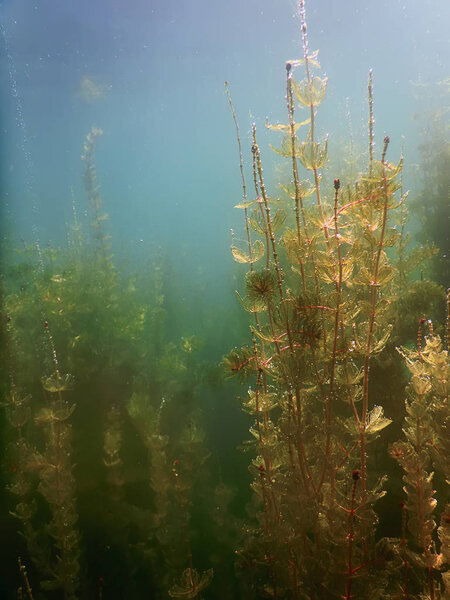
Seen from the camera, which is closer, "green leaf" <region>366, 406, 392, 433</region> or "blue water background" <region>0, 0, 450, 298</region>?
"green leaf" <region>366, 406, 392, 433</region>

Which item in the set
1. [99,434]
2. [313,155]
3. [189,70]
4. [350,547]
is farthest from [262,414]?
[189,70]

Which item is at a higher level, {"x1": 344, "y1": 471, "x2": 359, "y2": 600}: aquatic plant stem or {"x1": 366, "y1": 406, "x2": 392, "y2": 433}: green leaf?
{"x1": 366, "y1": 406, "x2": 392, "y2": 433}: green leaf

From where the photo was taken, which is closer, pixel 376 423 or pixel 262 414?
pixel 376 423

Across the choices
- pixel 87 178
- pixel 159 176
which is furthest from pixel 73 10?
pixel 159 176

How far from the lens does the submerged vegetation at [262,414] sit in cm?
195

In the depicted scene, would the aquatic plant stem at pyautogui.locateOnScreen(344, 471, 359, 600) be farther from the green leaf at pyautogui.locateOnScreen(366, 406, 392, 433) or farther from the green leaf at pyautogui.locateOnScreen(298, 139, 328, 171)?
the green leaf at pyautogui.locateOnScreen(298, 139, 328, 171)

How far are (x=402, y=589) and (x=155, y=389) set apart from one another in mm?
3778

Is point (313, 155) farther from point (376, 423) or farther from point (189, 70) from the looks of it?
point (189, 70)

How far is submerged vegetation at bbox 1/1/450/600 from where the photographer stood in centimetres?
195

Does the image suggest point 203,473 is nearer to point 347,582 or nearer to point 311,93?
point 347,582

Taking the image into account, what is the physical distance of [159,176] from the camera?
169ft

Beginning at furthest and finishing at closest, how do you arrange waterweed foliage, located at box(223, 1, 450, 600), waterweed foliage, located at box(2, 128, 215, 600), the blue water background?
1. the blue water background
2. waterweed foliage, located at box(2, 128, 215, 600)
3. waterweed foliage, located at box(223, 1, 450, 600)

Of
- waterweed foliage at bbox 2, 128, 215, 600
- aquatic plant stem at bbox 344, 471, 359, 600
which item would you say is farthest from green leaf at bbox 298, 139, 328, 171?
waterweed foliage at bbox 2, 128, 215, 600

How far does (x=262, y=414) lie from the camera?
123 inches
